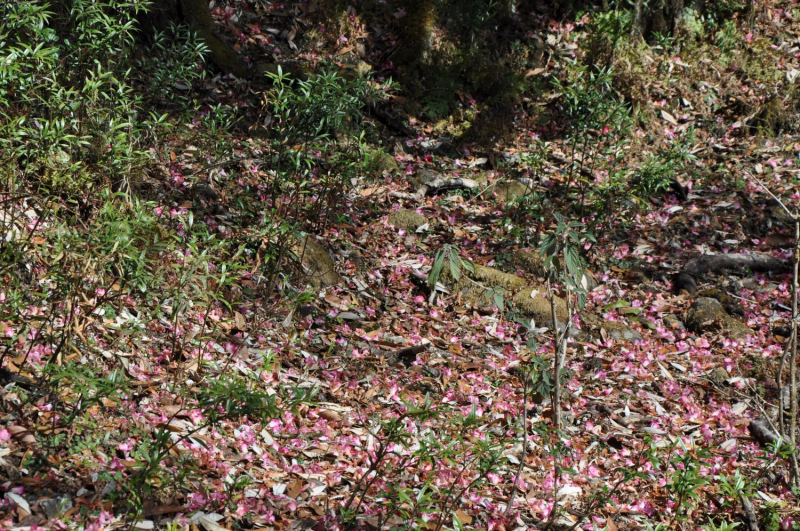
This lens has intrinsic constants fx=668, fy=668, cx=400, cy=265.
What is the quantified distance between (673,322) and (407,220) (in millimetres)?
2408

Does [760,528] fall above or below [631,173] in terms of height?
below

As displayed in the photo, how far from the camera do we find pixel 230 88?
692 centimetres

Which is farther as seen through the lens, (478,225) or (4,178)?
(478,225)

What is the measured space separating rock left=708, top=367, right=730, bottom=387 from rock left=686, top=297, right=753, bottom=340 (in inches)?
18.3

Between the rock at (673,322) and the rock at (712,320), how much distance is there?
0.06 m

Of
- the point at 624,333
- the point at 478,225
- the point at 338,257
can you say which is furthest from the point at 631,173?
the point at 338,257

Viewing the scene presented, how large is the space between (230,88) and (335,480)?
15.9 feet

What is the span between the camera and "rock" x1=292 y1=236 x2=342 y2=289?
4.98 m

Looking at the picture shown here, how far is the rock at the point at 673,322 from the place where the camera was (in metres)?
5.32

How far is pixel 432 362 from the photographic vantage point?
178 inches

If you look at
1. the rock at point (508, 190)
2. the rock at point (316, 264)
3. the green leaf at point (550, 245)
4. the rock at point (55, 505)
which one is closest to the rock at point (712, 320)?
the rock at point (508, 190)

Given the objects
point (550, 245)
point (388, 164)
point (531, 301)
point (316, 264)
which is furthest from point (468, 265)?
point (388, 164)

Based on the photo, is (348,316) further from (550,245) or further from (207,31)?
(207,31)

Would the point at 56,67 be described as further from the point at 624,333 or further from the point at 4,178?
the point at 624,333
